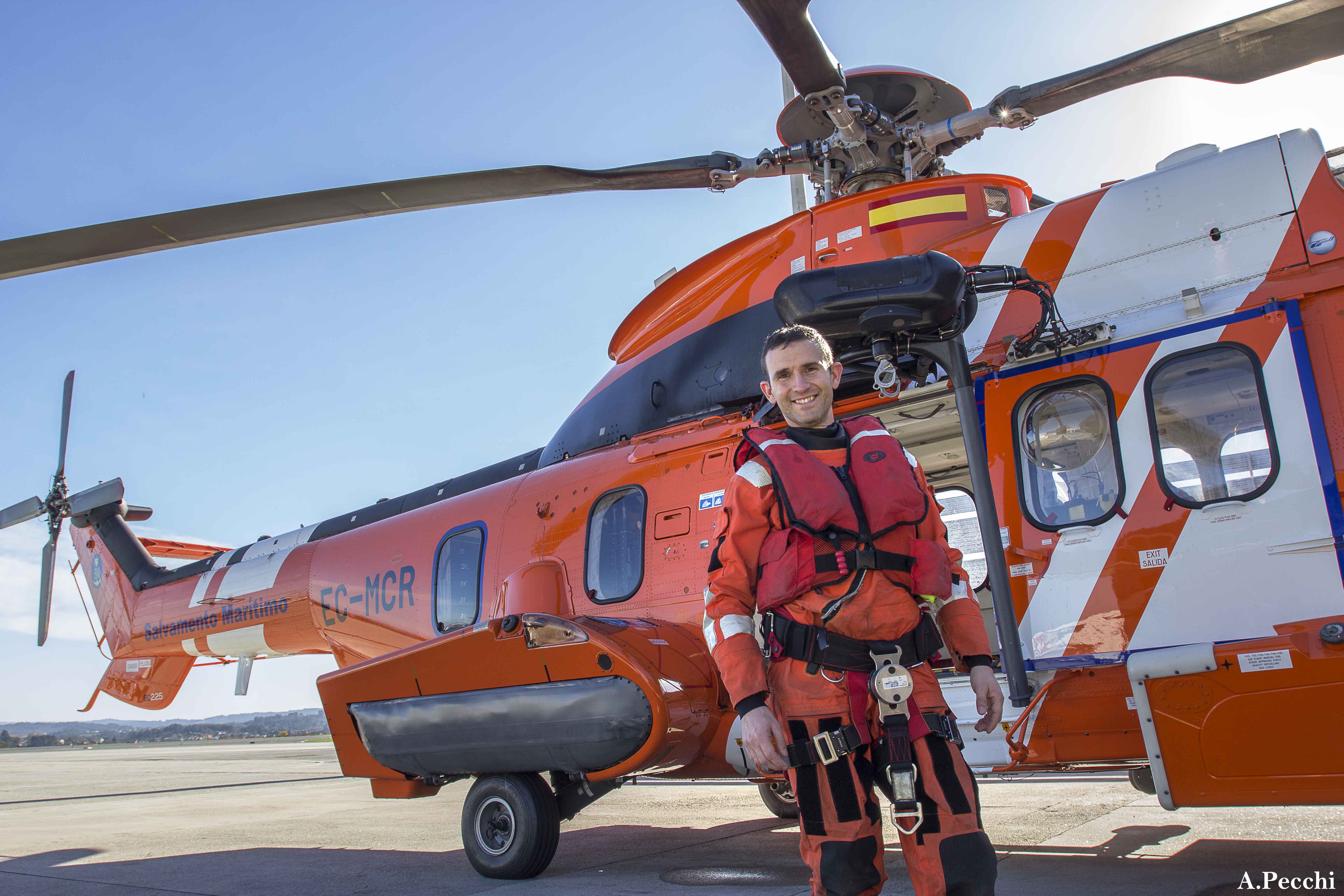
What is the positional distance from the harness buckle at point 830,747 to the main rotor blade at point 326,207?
2.98m

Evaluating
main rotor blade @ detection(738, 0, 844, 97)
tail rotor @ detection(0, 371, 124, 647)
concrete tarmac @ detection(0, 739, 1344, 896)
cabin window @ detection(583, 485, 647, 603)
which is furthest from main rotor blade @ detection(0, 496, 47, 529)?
main rotor blade @ detection(738, 0, 844, 97)

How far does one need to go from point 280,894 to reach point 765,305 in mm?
3841

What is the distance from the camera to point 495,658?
14.3 ft

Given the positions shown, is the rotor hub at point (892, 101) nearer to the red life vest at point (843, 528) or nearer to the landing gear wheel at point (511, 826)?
the red life vest at point (843, 528)

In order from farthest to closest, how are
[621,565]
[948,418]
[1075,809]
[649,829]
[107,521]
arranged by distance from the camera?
[107,521] → [649,829] → [1075,809] → [621,565] → [948,418]

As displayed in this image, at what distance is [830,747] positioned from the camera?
208 cm

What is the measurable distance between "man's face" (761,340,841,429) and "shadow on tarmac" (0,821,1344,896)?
7.23ft

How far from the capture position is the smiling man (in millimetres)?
2074

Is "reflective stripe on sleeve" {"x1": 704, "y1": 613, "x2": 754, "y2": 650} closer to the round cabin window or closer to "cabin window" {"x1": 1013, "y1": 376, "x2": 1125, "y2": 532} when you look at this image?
"cabin window" {"x1": 1013, "y1": 376, "x2": 1125, "y2": 532}

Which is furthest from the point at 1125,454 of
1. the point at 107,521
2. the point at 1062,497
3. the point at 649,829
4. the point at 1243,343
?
the point at 107,521

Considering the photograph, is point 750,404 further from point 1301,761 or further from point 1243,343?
point 1301,761

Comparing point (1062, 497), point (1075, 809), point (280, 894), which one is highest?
point (1062, 497)

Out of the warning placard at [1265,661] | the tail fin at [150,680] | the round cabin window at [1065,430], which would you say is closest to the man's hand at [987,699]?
the warning placard at [1265,661]

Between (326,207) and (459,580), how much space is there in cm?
282
